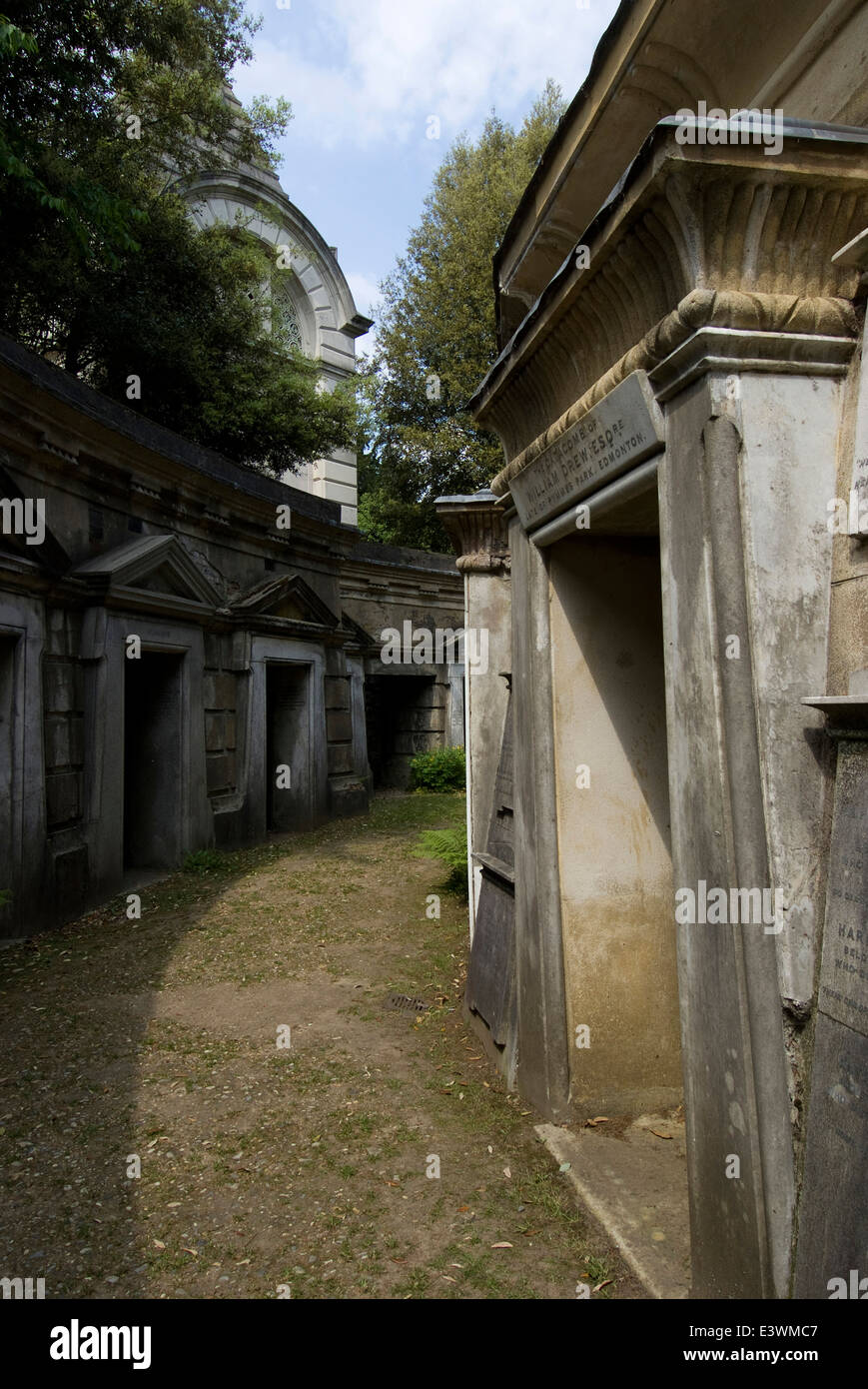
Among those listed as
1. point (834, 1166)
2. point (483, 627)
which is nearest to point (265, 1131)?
point (834, 1166)

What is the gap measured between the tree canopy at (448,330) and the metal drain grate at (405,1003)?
46.2 feet

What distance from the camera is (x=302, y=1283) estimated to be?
116 inches

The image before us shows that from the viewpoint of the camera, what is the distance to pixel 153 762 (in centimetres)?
991

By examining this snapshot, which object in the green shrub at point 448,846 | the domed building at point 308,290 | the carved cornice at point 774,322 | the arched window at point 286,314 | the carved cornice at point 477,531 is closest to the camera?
the carved cornice at point 774,322

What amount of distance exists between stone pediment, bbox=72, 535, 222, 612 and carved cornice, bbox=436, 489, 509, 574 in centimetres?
369

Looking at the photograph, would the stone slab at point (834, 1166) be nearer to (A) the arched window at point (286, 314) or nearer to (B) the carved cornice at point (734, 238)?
(B) the carved cornice at point (734, 238)

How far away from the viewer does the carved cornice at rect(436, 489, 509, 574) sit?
6398 mm

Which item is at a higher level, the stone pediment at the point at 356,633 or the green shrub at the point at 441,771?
the stone pediment at the point at 356,633

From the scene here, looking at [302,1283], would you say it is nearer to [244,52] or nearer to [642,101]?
[642,101]

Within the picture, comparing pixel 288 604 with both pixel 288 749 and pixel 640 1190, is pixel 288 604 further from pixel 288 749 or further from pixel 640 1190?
pixel 640 1190

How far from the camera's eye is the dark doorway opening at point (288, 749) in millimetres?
12594

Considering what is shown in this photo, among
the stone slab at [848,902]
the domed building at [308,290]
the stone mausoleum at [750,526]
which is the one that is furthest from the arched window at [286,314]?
the stone slab at [848,902]

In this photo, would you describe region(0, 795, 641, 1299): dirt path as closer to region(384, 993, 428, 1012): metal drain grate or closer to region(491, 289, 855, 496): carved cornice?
region(384, 993, 428, 1012): metal drain grate

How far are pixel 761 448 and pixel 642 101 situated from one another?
7.02 ft
